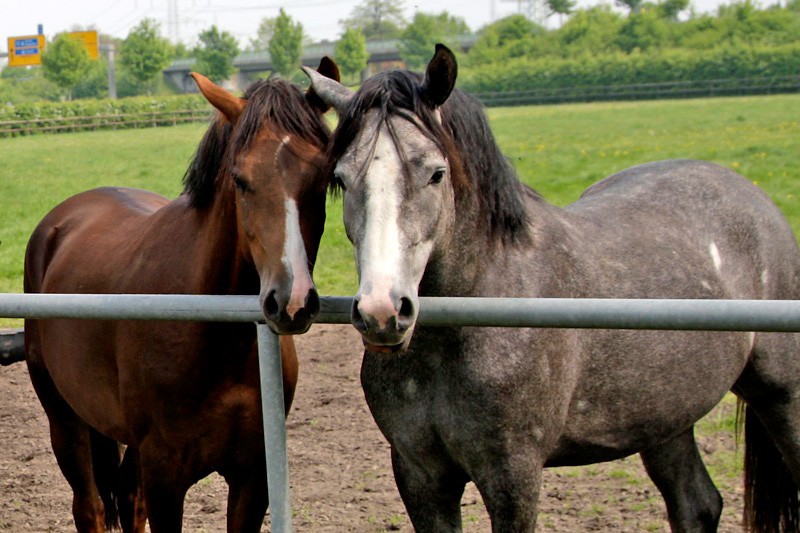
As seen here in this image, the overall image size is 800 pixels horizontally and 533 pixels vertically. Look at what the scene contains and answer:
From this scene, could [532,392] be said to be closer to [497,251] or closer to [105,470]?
[497,251]

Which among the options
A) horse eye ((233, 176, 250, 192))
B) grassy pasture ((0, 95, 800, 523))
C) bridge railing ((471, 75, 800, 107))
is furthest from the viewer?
bridge railing ((471, 75, 800, 107))

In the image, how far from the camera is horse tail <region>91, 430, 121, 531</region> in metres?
4.50

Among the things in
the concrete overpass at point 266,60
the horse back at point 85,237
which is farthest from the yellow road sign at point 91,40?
the horse back at point 85,237

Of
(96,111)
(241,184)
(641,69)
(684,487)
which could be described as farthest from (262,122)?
(641,69)

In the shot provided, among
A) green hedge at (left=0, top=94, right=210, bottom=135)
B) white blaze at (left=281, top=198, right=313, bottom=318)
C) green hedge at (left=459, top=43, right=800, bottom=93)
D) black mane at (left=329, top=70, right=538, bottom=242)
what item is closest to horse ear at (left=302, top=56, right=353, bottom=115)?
black mane at (left=329, top=70, right=538, bottom=242)

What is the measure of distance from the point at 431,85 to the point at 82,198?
283cm

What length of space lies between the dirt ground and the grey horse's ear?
96.1 inches

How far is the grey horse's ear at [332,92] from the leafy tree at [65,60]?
6200 cm

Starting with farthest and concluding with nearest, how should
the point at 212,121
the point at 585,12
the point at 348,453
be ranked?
the point at 585,12 < the point at 348,453 < the point at 212,121

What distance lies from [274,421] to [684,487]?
2.35 m

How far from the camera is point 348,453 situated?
5.45 metres

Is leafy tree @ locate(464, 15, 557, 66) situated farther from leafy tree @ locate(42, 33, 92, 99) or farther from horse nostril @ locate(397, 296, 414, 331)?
horse nostril @ locate(397, 296, 414, 331)

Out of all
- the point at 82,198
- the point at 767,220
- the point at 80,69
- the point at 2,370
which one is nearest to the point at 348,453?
the point at 82,198

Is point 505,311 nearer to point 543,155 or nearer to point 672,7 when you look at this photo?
point 543,155
